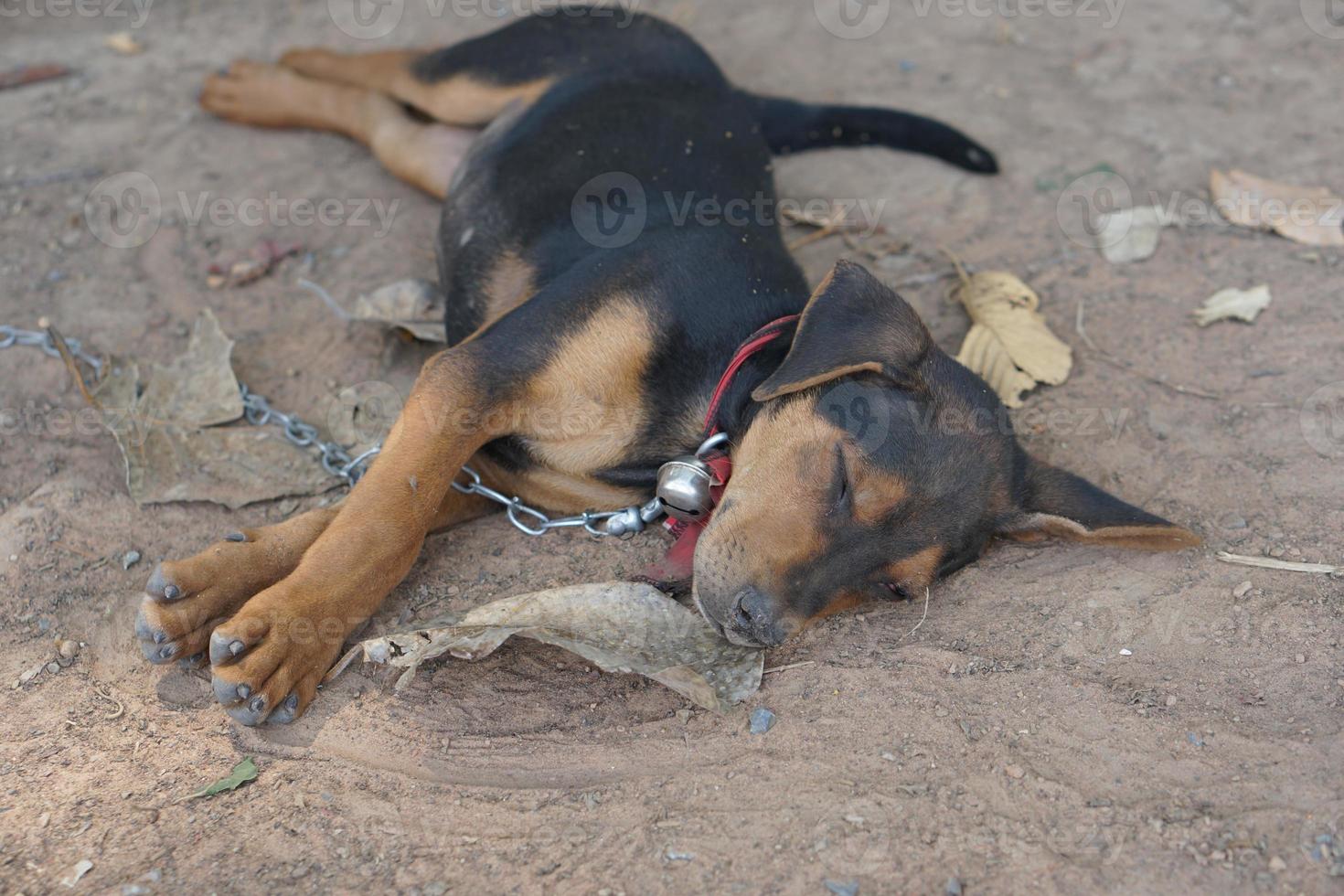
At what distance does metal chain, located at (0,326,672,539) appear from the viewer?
4027 mm

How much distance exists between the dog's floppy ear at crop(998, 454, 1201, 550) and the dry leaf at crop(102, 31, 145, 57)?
20.0 feet

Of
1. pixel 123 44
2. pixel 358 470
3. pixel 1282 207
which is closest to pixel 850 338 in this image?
pixel 358 470

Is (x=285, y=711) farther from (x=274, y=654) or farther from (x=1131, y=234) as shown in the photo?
(x=1131, y=234)

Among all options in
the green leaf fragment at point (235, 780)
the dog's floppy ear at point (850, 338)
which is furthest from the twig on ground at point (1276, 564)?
the green leaf fragment at point (235, 780)

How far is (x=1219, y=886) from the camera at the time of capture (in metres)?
2.81

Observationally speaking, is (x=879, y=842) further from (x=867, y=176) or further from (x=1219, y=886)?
(x=867, y=176)

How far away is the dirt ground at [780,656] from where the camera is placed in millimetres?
2916

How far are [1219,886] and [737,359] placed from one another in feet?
6.76

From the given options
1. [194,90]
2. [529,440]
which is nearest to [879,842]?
[529,440]

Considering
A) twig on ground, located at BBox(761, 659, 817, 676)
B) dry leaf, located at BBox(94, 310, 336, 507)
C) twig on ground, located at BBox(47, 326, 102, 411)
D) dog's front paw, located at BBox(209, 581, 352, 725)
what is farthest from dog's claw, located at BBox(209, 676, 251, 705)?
twig on ground, located at BBox(47, 326, 102, 411)

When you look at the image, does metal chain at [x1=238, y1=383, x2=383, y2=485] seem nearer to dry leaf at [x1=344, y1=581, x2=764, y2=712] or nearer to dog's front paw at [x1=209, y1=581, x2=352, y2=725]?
dog's front paw at [x1=209, y1=581, x2=352, y2=725]

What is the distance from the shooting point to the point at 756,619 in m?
3.30

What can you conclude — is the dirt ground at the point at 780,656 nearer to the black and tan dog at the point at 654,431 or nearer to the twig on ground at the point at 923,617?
the twig on ground at the point at 923,617

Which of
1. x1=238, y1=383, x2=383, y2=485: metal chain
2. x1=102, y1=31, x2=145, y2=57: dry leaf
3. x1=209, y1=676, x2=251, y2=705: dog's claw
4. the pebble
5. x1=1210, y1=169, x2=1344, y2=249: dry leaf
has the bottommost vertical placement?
the pebble
